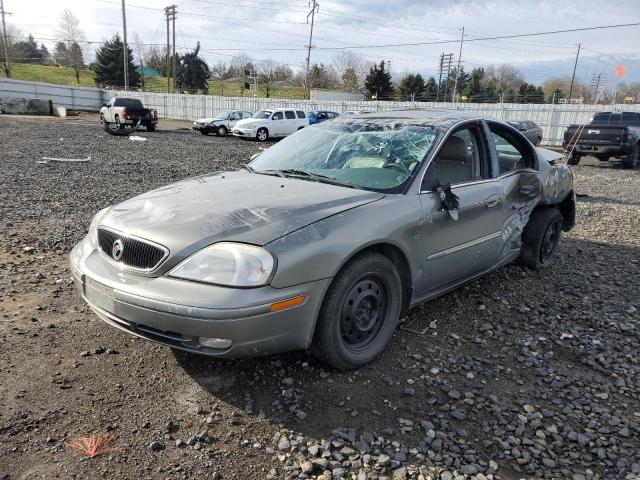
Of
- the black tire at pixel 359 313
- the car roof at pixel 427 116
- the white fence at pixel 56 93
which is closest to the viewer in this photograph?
the black tire at pixel 359 313

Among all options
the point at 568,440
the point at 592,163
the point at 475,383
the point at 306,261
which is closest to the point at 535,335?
the point at 475,383

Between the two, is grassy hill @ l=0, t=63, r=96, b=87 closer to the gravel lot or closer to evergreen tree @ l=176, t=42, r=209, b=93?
evergreen tree @ l=176, t=42, r=209, b=93

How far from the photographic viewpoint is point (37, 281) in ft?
14.3

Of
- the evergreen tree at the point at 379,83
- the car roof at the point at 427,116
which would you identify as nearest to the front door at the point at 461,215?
the car roof at the point at 427,116

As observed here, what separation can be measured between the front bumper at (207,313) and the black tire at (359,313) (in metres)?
0.12

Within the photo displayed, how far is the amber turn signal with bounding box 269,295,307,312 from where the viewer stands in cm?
251

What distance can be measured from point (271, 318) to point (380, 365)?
0.99 meters

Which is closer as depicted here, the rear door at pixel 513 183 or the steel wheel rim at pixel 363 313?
the steel wheel rim at pixel 363 313

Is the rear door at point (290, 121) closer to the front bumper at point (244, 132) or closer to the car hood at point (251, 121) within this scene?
the car hood at point (251, 121)

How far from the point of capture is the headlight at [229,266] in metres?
2.50

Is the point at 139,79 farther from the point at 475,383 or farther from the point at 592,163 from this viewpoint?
the point at 475,383

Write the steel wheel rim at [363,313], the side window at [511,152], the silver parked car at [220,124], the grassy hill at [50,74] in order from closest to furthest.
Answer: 1. the steel wheel rim at [363,313]
2. the side window at [511,152]
3. the silver parked car at [220,124]
4. the grassy hill at [50,74]

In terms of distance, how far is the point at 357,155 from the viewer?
146 inches

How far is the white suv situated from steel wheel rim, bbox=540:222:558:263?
21050mm
